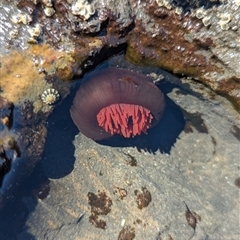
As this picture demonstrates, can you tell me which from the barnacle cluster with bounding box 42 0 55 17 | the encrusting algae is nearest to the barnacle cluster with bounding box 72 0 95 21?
the barnacle cluster with bounding box 42 0 55 17

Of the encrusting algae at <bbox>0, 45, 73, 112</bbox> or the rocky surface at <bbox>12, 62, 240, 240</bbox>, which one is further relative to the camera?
the rocky surface at <bbox>12, 62, 240, 240</bbox>

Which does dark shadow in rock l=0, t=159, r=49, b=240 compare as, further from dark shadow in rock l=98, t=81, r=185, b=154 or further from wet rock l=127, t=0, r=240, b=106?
wet rock l=127, t=0, r=240, b=106

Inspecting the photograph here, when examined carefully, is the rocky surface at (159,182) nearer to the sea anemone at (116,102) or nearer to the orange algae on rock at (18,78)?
the sea anemone at (116,102)

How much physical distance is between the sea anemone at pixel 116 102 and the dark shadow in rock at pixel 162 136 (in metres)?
0.45

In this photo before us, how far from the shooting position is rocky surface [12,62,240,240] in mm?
3588

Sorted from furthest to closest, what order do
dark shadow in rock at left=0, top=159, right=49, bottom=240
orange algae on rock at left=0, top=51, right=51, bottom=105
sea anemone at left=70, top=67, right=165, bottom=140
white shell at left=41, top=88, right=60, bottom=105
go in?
dark shadow in rock at left=0, top=159, right=49, bottom=240
sea anemone at left=70, top=67, right=165, bottom=140
white shell at left=41, top=88, right=60, bottom=105
orange algae on rock at left=0, top=51, right=51, bottom=105

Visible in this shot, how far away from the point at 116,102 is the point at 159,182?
1.25 m

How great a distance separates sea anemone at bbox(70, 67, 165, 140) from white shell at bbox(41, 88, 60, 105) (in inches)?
12.2

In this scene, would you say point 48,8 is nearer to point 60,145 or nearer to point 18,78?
point 18,78

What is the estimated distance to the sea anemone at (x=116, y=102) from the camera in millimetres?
3152

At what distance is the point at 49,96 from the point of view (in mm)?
2924

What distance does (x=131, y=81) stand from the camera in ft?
10.5

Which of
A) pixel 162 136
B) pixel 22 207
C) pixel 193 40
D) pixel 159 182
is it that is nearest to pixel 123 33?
pixel 193 40

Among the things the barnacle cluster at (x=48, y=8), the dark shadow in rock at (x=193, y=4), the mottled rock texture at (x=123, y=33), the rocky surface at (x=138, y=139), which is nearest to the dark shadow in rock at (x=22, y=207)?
the rocky surface at (x=138, y=139)
